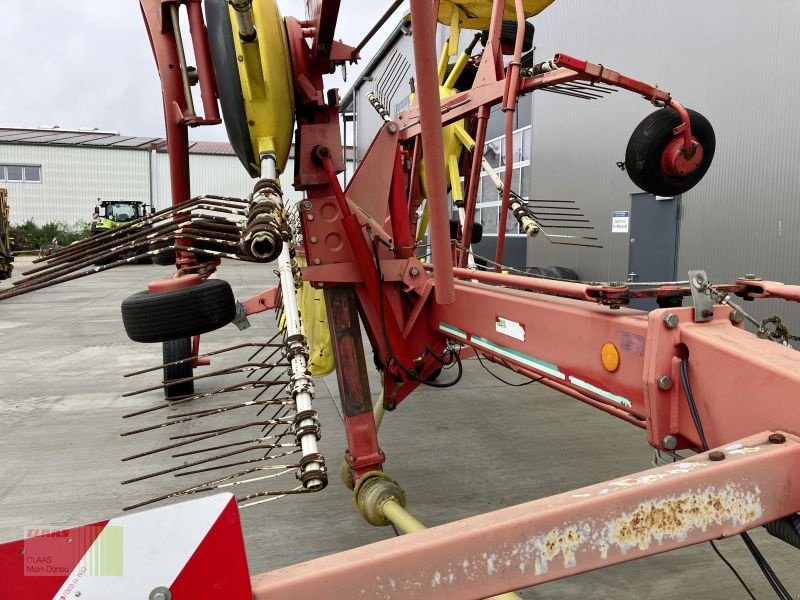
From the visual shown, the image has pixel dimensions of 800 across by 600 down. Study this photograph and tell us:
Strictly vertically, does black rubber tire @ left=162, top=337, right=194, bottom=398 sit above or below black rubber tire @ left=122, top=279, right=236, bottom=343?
below

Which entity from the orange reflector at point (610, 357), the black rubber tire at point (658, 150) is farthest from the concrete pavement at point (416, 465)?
the black rubber tire at point (658, 150)

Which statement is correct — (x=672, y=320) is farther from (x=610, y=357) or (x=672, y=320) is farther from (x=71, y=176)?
(x=71, y=176)

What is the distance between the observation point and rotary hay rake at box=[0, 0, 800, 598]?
1.08 metres

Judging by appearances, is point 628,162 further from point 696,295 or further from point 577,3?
point 577,3

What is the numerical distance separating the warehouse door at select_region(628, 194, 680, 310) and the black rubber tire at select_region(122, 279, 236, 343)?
5884 mm

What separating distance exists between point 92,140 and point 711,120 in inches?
1361

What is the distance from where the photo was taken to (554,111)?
9633 millimetres

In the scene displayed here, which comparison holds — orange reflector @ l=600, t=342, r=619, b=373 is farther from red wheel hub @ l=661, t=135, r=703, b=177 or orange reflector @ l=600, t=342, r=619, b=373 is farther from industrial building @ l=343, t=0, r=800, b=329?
industrial building @ l=343, t=0, r=800, b=329

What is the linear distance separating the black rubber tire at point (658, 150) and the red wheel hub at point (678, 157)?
0.09 ft

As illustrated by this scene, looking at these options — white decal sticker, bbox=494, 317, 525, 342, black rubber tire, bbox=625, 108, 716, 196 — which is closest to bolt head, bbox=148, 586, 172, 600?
white decal sticker, bbox=494, 317, 525, 342

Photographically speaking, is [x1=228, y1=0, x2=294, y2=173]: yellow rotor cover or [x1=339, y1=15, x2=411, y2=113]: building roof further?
[x1=339, y1=15, x2=411, y2=113]: building roof

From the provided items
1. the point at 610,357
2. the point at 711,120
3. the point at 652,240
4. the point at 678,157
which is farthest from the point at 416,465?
the point at 711,120

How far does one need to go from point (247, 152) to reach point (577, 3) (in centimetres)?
805

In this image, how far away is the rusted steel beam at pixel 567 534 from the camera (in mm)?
1029
